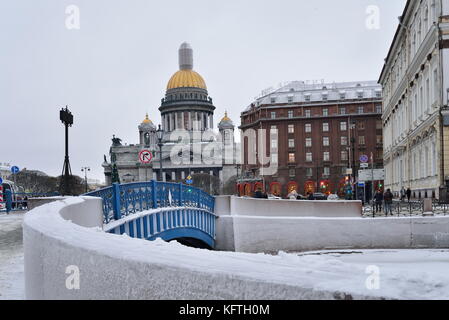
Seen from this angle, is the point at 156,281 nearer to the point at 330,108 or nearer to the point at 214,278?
the point at 214,278

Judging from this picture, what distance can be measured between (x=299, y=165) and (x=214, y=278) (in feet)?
298

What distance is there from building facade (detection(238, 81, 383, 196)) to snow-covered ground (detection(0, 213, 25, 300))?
7872 centimetres

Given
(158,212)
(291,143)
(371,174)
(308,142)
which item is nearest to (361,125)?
(308,142)

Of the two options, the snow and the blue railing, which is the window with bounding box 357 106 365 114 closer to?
the blue railing

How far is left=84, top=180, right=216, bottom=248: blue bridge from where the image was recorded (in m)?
13.4

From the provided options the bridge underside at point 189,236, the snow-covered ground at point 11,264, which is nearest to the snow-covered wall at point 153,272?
the snow-covered ground at point 11,264

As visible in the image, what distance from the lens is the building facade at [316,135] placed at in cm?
9081

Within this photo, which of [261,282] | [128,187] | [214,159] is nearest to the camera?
[261,282]

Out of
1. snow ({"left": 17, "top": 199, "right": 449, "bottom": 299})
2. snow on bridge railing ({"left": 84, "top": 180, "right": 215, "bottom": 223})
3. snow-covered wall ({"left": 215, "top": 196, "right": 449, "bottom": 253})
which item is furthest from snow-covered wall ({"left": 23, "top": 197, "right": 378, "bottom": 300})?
snow-covered wall ({"left": 215, "top": 196, "right": 449, "bottom": 253})

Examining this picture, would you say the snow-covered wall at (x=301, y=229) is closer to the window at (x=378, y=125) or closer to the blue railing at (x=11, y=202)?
the blue railing at (x=11, y=202)

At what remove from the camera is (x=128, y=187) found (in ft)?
48.2

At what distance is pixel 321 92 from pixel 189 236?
77.6 m

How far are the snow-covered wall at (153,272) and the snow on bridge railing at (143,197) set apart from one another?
847cm

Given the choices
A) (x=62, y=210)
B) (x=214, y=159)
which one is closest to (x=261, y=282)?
(x=62, y=210)
